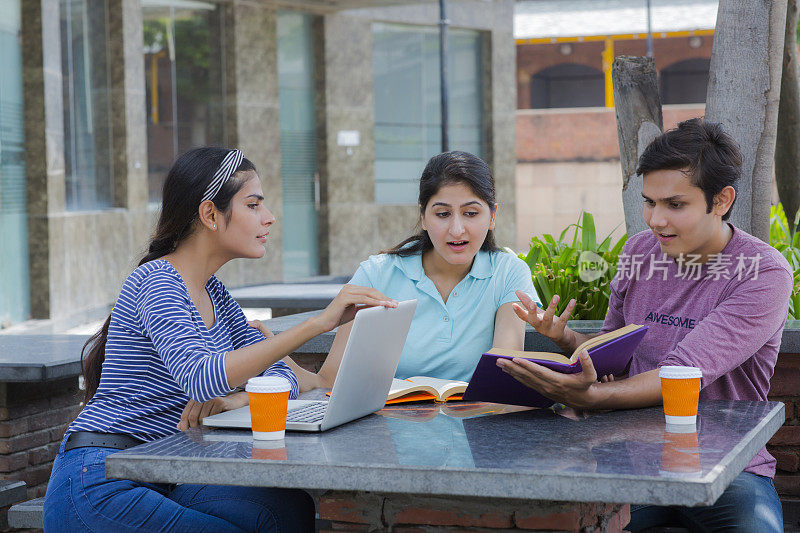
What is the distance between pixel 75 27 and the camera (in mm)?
12211

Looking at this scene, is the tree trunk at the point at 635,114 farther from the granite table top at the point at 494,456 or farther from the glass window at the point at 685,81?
the glass window at the point at 685,81

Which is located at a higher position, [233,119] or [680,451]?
[233,119]

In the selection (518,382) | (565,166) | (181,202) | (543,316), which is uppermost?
(565,166)

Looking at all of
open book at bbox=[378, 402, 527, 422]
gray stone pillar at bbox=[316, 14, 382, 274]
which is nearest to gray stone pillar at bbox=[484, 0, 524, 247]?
gray stone pillar at bbox=[316, 14, 382, 274]

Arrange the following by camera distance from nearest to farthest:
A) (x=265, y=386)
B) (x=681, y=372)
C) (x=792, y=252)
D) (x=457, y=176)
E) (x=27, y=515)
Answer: (x=265, y=386) < (x=681, y=372) < (x=457, y=176) < (x=27, y=515) < (x=792, y=252)

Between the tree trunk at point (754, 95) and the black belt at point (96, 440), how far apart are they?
2992 mm

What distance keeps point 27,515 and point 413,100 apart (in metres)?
15.4

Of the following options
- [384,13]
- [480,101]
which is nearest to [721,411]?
[384,13]

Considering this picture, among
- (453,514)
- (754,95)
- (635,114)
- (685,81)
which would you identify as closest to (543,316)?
(453,514)

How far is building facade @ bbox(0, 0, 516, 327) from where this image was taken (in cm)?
1133

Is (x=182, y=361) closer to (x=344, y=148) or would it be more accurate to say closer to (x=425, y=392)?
(x=425, y=392)

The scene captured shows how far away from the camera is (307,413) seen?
255 centimetres

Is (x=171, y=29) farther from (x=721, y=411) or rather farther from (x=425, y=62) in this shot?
(x=721, y=411)

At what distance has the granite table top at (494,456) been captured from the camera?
1.92m
